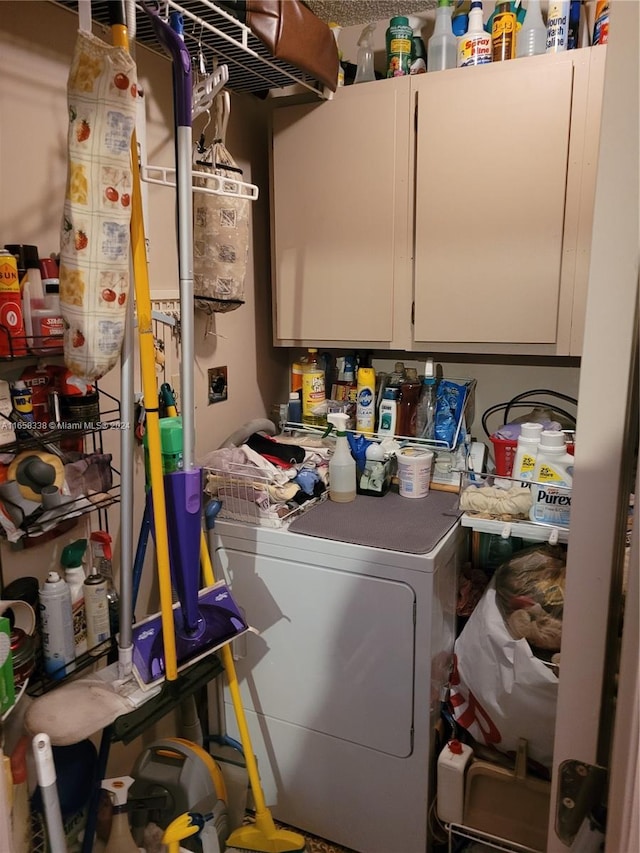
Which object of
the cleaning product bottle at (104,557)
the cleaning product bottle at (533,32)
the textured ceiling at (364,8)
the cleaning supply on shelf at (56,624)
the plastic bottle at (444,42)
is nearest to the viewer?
the cleaning supply on shelf at (56,624)

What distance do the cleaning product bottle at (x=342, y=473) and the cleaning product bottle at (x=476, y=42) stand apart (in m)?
1.14

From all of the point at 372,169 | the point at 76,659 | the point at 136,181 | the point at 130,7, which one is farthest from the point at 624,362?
the point at 372,169

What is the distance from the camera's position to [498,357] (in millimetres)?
2055

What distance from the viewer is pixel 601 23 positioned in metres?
1.58

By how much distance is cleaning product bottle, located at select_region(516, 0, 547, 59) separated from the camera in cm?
168

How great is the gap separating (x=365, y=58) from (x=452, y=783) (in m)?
2.17

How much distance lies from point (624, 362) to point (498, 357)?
5.37ft

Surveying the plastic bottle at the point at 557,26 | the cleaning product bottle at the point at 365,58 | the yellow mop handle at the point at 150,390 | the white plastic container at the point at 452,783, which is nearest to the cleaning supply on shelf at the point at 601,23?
the plastic bottle at the point at 557,26

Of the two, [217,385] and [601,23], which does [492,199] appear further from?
[217,385]

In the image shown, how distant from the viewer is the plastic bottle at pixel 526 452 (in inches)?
65.2

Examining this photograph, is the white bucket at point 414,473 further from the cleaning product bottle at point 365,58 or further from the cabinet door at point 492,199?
the cleaning product bottle at point 365,58

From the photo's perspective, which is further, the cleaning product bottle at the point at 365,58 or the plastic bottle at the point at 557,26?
the cleaning product bottle at the point at 365,58

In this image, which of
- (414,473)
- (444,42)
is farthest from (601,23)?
(414,473)

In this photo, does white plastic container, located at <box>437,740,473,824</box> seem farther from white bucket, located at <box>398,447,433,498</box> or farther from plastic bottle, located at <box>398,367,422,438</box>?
plastic bottle, located at <box>398,367,422,438</box>
